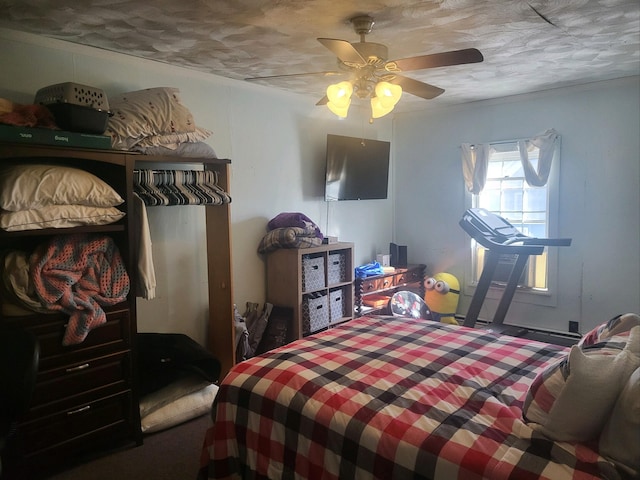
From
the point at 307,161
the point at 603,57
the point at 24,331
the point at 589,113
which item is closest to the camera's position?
the point at 24,331

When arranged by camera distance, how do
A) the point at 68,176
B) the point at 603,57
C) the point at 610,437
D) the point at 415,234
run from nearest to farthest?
1. the point at 610,437
2. the point at 68,176
3. the point at 603,57
4. the point at 415,234

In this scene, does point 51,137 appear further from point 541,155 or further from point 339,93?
point 541,155

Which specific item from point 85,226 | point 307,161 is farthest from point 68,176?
point 307,161

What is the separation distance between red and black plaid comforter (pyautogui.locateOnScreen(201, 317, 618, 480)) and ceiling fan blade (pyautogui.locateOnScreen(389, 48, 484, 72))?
Result: 4.71 feet

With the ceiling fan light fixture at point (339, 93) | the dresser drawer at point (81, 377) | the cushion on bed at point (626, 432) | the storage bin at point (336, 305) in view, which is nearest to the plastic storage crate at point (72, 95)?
the ceiling fan light fixture at point (339, 93)

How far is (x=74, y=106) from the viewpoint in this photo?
2303 millimetres

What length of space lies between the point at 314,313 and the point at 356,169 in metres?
1.59

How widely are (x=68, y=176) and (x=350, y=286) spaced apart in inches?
103

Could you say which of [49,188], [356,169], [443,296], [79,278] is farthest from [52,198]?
[443,296]

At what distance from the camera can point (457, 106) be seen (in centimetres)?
485

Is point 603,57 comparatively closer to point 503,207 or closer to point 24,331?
point 503,207

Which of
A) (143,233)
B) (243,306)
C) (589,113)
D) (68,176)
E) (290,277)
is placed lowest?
(243,306)

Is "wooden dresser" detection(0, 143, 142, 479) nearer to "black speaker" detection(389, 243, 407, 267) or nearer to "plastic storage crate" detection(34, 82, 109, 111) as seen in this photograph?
"plastic storage crate" detection(34, 82, 109, 111)

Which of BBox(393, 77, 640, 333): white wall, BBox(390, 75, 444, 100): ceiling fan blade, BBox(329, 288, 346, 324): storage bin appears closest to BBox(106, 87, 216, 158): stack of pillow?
BBox(390, 75, 444, 100): ceiling fan blade
